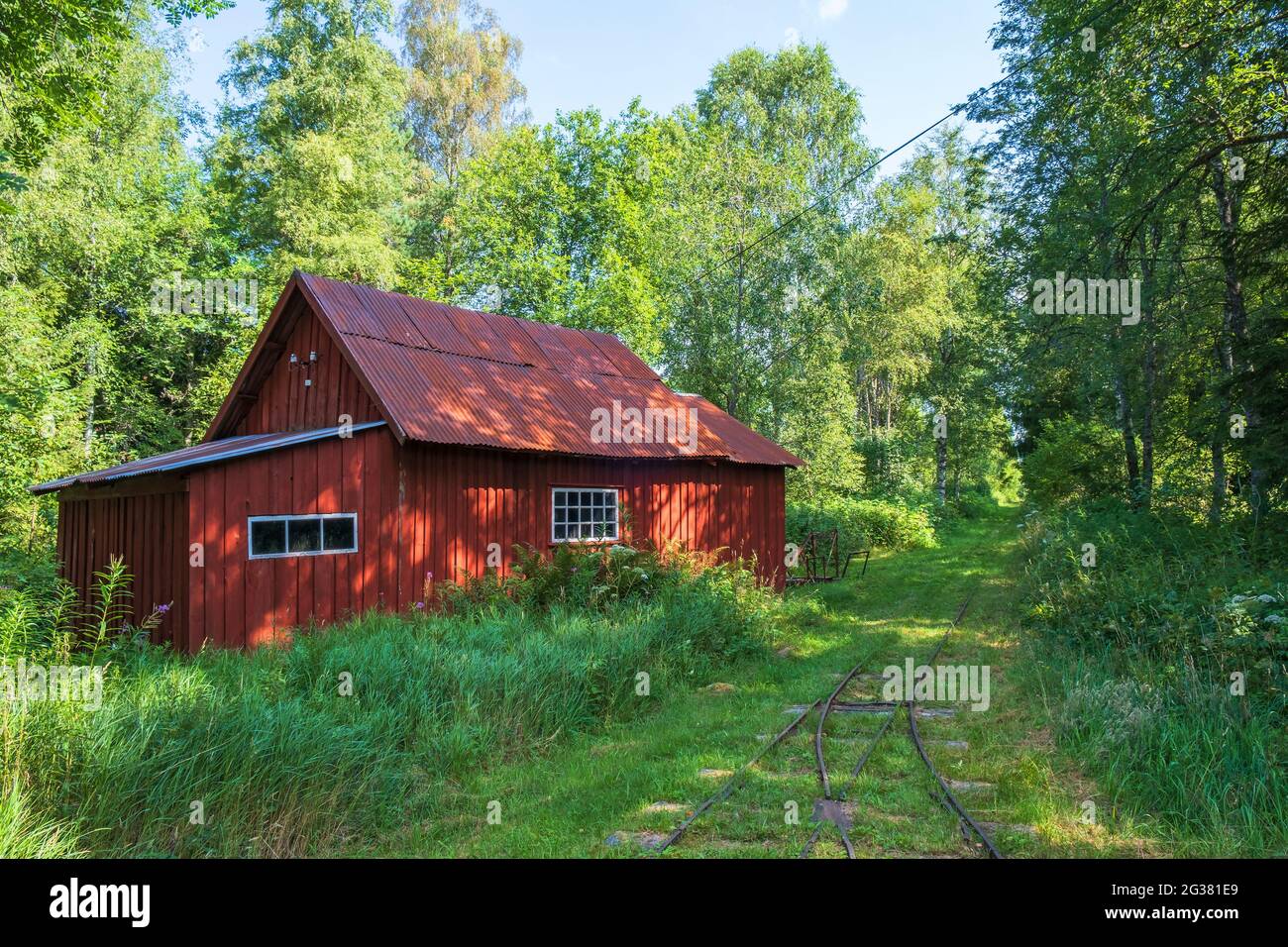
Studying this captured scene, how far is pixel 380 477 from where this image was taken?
424 inches

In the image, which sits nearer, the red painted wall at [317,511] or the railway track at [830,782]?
the railway track at [830,782]

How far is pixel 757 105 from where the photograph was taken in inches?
1236

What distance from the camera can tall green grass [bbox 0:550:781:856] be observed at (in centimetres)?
417

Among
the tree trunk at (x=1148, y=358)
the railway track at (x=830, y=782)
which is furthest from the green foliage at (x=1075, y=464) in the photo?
the railway track at (x=830, y=782)

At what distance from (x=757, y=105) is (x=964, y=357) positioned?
14756 mm

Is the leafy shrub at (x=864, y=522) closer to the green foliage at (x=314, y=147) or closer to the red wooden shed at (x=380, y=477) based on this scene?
the red wooden shed at (x=380, y=477)

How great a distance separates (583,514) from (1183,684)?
928 cm

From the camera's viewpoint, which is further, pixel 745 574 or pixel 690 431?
pixel 690 431

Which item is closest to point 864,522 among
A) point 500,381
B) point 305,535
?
point 500,381

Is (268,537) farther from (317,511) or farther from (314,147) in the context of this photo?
(314,147)

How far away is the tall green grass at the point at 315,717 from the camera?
4172 mm

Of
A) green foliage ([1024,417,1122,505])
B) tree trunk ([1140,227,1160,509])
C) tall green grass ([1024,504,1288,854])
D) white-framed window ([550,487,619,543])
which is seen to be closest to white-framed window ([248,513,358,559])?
white-framed window ([550,487,619,543])
